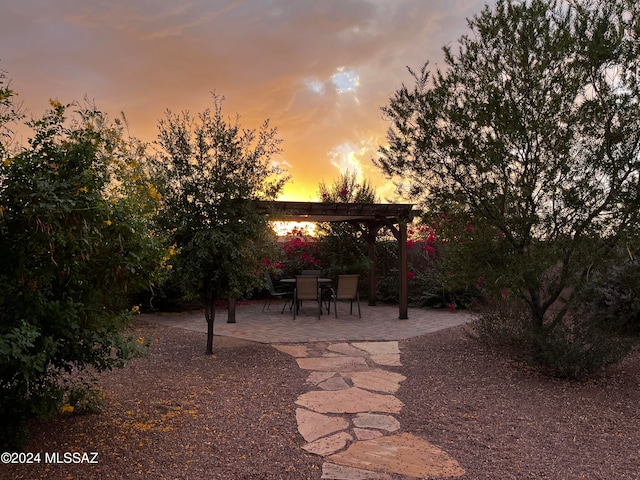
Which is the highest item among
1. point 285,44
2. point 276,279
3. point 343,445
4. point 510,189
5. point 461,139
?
point 285,44

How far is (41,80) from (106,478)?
20.3 feet

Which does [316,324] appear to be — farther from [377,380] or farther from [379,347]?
[377,380]

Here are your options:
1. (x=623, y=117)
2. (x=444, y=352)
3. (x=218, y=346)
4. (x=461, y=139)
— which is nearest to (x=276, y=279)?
(x=218, y=346)

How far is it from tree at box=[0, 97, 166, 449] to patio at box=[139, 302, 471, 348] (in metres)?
3.92

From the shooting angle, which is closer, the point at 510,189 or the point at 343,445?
the point at 343,445

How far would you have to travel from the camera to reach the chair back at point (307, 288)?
8.73m

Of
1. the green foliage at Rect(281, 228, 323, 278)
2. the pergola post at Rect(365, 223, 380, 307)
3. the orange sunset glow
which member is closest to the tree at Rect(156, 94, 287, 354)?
the orange sunset glow

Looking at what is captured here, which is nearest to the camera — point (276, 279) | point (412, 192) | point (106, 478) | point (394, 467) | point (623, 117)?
point (106, 478)

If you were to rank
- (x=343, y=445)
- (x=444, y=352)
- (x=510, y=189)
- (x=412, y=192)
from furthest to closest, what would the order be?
1. (x=444, y=352)
2. (x=412, y=192)
3. (x=510, y=189)
4. (x=343, y=445)

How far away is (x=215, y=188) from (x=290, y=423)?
3.04m

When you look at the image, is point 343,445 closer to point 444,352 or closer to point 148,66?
point 444,352

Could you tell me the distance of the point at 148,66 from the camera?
701cm

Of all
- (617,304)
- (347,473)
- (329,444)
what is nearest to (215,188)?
(329,444)

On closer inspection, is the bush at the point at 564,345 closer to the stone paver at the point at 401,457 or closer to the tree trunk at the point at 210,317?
the stone paver at the point at 401,457
